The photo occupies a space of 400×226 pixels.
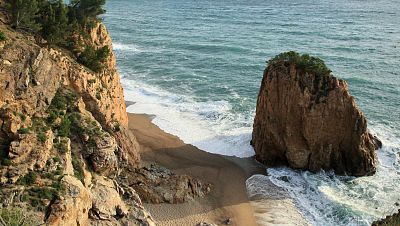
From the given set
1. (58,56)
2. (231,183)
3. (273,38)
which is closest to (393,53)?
(273,38)

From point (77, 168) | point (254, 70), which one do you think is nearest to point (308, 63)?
point (77, 168)

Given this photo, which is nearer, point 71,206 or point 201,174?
point 71,206

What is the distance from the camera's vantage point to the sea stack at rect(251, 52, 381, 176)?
43.1m

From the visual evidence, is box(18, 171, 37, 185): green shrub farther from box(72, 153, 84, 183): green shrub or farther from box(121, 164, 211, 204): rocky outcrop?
box(121, 164, 211, 204): rocky outcrop

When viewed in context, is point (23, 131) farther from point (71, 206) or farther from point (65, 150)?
point (71, 206)

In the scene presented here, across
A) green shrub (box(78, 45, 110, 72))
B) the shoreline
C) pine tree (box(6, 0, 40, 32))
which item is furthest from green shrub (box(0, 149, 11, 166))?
green shrub (box(78, 45, 110, 72))

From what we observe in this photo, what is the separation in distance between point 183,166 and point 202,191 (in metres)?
4.82

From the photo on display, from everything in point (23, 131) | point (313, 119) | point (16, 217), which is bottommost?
point (16, 217)

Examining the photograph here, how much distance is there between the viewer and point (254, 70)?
73812 mm

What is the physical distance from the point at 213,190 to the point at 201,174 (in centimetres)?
276

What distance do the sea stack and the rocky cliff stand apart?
1013 cm

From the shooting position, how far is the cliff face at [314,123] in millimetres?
43031

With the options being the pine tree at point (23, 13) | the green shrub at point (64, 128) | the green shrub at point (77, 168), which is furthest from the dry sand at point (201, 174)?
the pine tree at point (23, 13)

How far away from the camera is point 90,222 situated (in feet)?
Answer: 92.2
